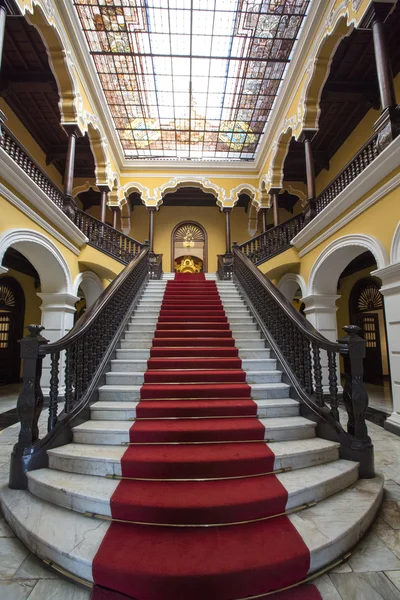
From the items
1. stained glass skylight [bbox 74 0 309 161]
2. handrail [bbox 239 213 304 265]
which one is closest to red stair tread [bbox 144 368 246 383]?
handrail [bbox 239 213 304 265]

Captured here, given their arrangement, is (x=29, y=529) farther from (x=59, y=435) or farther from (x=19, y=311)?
(x=19, y=311)

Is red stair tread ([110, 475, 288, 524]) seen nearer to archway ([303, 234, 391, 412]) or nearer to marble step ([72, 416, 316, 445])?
marble step ([72, 416, 316, 445])

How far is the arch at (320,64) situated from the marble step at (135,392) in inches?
264

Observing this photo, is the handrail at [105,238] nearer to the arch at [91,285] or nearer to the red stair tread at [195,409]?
the arch at [91,285]

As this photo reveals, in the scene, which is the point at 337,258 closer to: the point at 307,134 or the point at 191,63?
the point at 307,134

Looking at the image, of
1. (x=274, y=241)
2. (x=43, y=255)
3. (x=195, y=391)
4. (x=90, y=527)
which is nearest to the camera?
(x=90, y=527)

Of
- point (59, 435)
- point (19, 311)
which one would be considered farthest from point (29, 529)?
point (19, 311)

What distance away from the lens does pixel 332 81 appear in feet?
24.9

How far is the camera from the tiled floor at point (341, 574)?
1.50 meters

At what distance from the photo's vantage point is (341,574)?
1.62 meters

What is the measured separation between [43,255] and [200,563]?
5.94 metres

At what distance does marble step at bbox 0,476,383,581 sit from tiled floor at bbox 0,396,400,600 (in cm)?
5

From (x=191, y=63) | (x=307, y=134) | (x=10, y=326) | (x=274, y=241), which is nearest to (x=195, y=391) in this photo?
(x=274, y=241)

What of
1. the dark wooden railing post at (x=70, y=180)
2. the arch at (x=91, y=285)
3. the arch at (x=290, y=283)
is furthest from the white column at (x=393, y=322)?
the arch at (x=91, y=285)
